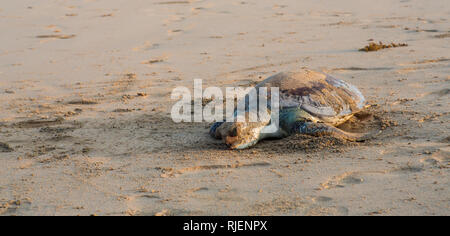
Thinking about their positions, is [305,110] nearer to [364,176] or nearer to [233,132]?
[233,132]

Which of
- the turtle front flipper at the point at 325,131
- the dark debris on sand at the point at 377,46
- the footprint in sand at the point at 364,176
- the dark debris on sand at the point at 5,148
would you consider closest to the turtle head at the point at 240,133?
the turtle front flipper at the point at 325,131

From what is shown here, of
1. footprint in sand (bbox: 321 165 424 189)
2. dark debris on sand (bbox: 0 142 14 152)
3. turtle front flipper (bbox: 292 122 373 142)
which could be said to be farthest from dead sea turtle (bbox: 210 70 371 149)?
dark debris on sand (bbox: 0 142 14 152)

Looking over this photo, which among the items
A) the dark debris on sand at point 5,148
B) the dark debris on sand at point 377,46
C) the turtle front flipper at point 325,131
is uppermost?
the dark debris on sand at point 377,46

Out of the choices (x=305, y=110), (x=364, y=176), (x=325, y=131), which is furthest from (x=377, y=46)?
(x=364, y=176)

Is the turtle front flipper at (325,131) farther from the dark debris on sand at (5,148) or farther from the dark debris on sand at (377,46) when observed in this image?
the dark debris on sand at (377,46)

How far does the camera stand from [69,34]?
9.68m

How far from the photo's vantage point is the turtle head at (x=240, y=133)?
438 centimetres

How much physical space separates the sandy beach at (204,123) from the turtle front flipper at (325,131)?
0.08 m

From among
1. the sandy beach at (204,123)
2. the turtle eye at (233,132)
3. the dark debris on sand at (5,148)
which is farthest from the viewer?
the dark debris on sand at (5,148)

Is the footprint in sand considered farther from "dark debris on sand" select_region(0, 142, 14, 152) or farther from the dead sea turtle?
"dark debris on sand" select_region(0, 142, 14, 152)

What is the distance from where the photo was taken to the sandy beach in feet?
11.5
